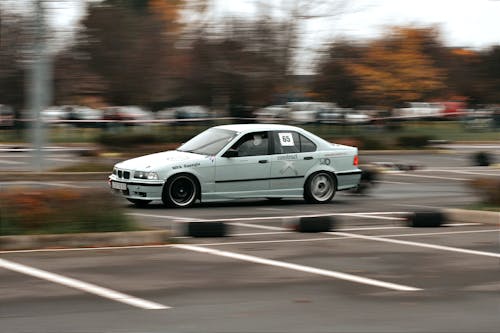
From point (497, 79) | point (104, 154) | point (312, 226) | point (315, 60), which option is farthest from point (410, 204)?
point (497, 79)

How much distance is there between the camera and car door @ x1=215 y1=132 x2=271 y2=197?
55.3 feet

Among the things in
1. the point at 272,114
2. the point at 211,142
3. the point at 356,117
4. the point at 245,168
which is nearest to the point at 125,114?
the point at 272,114

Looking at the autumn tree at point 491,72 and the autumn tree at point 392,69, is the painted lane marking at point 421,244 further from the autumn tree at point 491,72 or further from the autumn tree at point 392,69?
the autumn tree at point 491,72

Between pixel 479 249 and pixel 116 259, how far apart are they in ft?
14.0

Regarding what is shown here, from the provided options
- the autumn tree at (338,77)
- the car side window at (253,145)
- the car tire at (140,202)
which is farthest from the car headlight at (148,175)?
the autumn tree at (338,77)

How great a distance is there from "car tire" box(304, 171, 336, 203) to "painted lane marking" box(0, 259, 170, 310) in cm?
811

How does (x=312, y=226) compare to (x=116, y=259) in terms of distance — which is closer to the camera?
(x=116, y=259)

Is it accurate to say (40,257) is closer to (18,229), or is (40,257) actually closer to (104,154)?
(18,229)

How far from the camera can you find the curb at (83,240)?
11281 mm

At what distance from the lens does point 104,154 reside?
30.6 metres

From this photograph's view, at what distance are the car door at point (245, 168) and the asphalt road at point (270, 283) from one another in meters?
2.52

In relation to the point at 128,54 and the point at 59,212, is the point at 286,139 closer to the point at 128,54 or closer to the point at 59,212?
the point at 59,212

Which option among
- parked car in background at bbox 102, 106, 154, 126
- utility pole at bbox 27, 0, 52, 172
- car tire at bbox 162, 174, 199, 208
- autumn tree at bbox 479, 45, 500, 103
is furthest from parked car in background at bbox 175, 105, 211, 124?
car tire at bbox 162, 174, 199, 208

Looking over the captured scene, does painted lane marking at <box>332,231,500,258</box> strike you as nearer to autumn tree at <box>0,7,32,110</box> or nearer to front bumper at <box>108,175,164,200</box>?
front bumper at <box>108,175,164,200</box>
